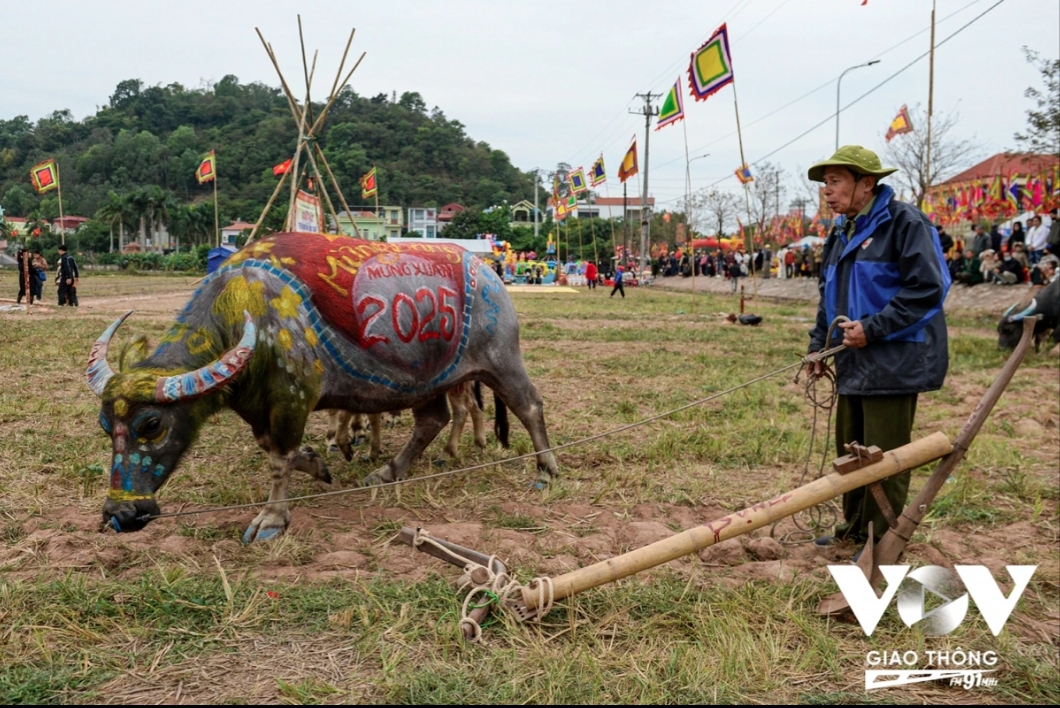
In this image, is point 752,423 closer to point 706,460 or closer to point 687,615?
point 706,460

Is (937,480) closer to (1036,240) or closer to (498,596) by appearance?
(498,596)

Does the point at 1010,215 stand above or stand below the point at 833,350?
above

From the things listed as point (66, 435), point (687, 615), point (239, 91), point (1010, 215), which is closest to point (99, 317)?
point (66, 435)

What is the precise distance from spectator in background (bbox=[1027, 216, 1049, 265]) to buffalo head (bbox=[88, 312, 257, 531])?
58.1 feet

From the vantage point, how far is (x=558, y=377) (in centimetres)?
910

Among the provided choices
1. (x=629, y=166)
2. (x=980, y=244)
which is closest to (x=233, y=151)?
(x=629, y=166)

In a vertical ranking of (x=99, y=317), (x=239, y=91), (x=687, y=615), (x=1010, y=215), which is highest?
(x=239, y=91)

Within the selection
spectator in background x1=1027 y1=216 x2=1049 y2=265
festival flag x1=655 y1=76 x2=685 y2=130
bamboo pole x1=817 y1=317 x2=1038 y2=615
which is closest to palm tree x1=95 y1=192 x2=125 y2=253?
festival flag x1=655 y1=76 x2=685 y2=130

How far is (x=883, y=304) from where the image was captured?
143 inches

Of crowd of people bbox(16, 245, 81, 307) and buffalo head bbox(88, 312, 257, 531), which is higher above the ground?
crowd of people bbox(16, 245, 81, 307)

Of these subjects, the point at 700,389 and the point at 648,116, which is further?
the point at 648,116

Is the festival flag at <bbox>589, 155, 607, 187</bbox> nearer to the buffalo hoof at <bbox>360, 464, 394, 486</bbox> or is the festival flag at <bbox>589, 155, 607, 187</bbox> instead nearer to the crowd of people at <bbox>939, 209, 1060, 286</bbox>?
the crowd of people at <bbox>939, 209, 1060, 286</bbox>

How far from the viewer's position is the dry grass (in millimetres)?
2688

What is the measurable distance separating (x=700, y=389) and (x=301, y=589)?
18.9 feet
